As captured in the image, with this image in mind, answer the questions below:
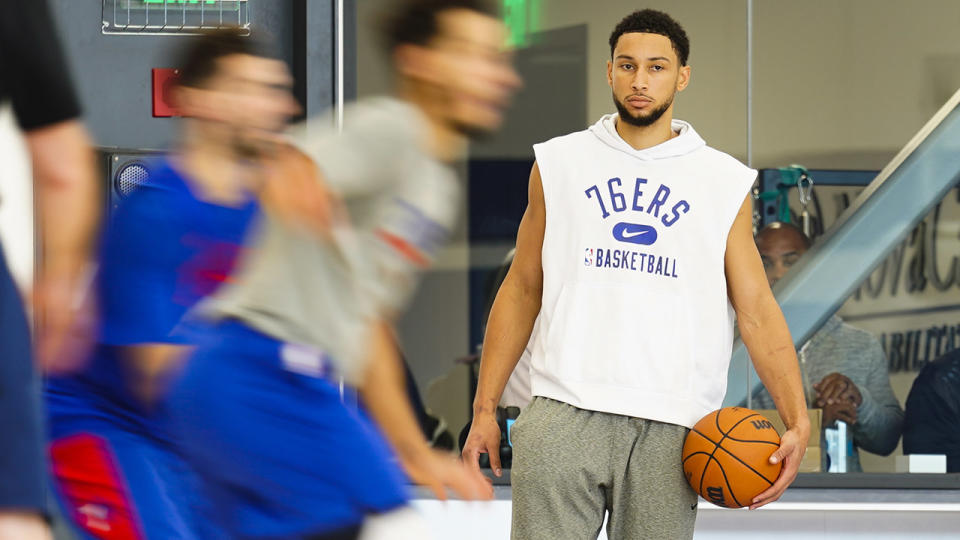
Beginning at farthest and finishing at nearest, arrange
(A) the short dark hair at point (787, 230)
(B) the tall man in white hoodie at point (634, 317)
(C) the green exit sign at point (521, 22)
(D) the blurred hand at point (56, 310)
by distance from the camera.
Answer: (A) the short dark hair at point (787, 230)
(C) the green exit sign at point (521, 22)
(B) the tall man in white hoodie at point (634, 317)
(D) the blurred hand at point (56, 310)

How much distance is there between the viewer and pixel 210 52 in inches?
162

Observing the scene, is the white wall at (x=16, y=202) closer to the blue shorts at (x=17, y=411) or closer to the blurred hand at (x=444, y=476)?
the blurred hand at (x=444, y=476)

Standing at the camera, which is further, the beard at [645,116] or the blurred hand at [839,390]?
the blurred hand at [839,390]

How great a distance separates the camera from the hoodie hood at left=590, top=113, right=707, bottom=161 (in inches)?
195

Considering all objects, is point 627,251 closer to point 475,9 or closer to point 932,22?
point 475,9

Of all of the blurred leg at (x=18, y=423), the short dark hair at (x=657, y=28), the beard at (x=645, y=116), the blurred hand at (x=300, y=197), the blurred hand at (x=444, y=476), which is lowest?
the blurred hand at (x=444, y=476)

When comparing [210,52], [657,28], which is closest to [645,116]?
[657,28]

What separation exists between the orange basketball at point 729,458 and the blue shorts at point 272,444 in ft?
5.18

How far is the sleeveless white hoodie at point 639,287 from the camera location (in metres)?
4.81

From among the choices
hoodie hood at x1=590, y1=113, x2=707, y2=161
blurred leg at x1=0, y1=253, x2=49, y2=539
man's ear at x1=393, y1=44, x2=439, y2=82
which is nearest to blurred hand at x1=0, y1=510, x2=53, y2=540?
blurred leg at x1=0, y1=253, x2=49, y2=539

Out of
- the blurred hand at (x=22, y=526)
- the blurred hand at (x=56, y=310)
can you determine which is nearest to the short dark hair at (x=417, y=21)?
the blurred hand at (x=56, y=310)

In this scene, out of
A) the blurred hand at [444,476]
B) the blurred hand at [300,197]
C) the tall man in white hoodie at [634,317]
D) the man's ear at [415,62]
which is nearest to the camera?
the blurred hand at [300,197]

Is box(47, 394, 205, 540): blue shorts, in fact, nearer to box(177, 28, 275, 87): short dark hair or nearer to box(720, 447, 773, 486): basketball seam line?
box(177, 28, 275, 87): short dark hair

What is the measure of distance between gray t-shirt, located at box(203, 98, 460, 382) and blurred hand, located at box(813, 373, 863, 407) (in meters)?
4.14
